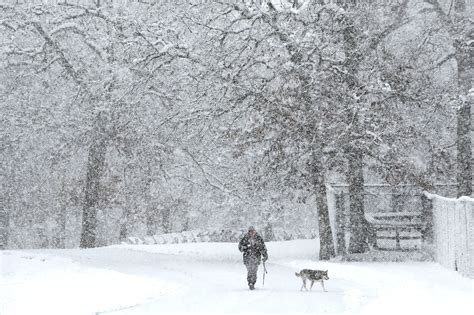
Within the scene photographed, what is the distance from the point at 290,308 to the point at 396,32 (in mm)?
17066

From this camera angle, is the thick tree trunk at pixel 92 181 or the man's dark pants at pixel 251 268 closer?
the man's dark pants at pixel 251 268

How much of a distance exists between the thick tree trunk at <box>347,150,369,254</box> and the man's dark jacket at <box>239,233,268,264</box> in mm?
7374

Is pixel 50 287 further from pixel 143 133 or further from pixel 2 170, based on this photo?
pixel 2 170

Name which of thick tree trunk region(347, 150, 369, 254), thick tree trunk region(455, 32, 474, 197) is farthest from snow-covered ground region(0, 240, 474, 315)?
thick tree trunk region(455, 32, 474, 197)

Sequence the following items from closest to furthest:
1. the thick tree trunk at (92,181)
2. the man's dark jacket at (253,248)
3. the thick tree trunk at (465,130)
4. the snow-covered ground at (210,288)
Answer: the snow-covered ground at (210,288) < the man's dark jacket at (253,248) < the thick tree trunk at (465,130) < the thick tree trunk at (92,181)

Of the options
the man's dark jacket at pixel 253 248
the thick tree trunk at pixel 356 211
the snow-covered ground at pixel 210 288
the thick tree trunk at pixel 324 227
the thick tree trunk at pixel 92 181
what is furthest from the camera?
the thick tree trunk at pixel 92 181

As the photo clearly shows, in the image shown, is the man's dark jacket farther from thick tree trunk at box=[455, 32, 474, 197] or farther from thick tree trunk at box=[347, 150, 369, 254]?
thick tree trunk at box=[455, 32, 474, 197]

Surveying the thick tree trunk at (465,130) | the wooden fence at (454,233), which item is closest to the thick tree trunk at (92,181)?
the thick tree trunk at (465,130)

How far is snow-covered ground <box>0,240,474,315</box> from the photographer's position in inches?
551

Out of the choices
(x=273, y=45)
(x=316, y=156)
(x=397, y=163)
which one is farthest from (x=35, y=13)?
(x=397, y=163)

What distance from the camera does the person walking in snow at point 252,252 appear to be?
17.4 metres

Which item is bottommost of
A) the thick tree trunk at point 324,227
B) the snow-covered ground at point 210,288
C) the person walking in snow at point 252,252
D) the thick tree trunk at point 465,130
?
the snow-covered ground at point 210,288

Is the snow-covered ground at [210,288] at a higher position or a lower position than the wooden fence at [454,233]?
lower

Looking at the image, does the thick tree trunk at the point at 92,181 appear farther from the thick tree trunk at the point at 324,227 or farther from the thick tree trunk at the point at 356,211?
the thick tree trunk at the point at 356,211
